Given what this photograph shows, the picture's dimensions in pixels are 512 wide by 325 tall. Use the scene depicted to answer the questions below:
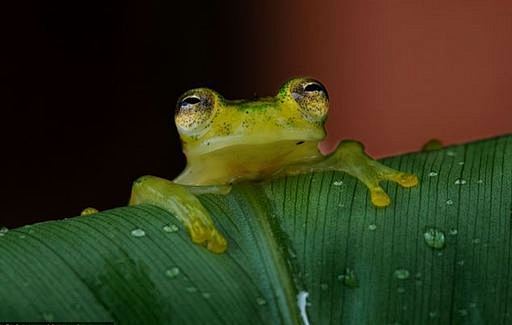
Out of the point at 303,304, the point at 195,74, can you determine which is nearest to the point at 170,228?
the point at 303,304

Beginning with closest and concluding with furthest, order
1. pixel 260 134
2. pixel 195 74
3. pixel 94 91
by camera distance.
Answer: pixel 260 134 → pixel 94 91 → pixel 195 74

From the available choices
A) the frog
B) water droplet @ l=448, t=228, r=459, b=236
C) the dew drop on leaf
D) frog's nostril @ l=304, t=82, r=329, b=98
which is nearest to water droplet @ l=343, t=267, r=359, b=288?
the dew drop on leaf

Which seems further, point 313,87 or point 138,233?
point 313,87

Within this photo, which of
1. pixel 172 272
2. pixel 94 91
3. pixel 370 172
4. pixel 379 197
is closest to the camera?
pixel 172 272

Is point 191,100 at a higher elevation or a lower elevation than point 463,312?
higher

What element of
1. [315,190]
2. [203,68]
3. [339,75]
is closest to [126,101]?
[203,68]

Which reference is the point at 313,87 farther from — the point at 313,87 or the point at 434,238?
the point at 434,238

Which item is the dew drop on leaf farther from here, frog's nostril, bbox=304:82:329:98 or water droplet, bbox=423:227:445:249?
frog's nostril, bbox=304:82:329:98

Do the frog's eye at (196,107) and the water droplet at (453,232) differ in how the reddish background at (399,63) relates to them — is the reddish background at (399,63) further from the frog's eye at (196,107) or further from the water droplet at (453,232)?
the water droplet at (453,232)
